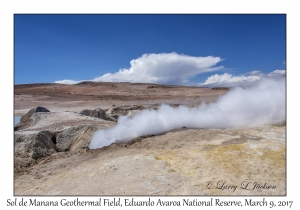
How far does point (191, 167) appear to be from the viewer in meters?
4.24

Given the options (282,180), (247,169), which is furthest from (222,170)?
(282,180)

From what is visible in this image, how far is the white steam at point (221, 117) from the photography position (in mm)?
7277

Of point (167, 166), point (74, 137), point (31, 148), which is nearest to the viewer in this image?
point (167, 166)

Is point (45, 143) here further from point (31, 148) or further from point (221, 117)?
point (221, 117)

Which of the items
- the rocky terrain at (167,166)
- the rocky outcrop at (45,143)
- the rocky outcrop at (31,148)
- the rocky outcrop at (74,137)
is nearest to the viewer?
the rocky terrain at (167,166)

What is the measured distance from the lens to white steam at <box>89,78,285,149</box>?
23.9ft

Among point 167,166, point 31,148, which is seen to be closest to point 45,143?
point 31,148

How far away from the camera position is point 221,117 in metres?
7.77

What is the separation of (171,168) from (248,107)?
4.69 meters

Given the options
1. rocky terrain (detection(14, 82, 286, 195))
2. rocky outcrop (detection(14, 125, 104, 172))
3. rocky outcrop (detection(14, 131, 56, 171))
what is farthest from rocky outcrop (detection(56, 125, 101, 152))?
rocky terrain (detection(14, 82, 286, 195))

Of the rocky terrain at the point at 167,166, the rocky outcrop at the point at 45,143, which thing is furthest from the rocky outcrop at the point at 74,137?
the rocky terrain at the point at 167,166

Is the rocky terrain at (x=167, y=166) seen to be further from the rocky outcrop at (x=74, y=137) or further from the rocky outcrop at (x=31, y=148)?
the rocky outcrop at (x=74, y=137)

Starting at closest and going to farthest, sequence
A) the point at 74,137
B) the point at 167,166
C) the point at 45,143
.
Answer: the point at 167,166 → the point at 45,143 → the point at 74,137
